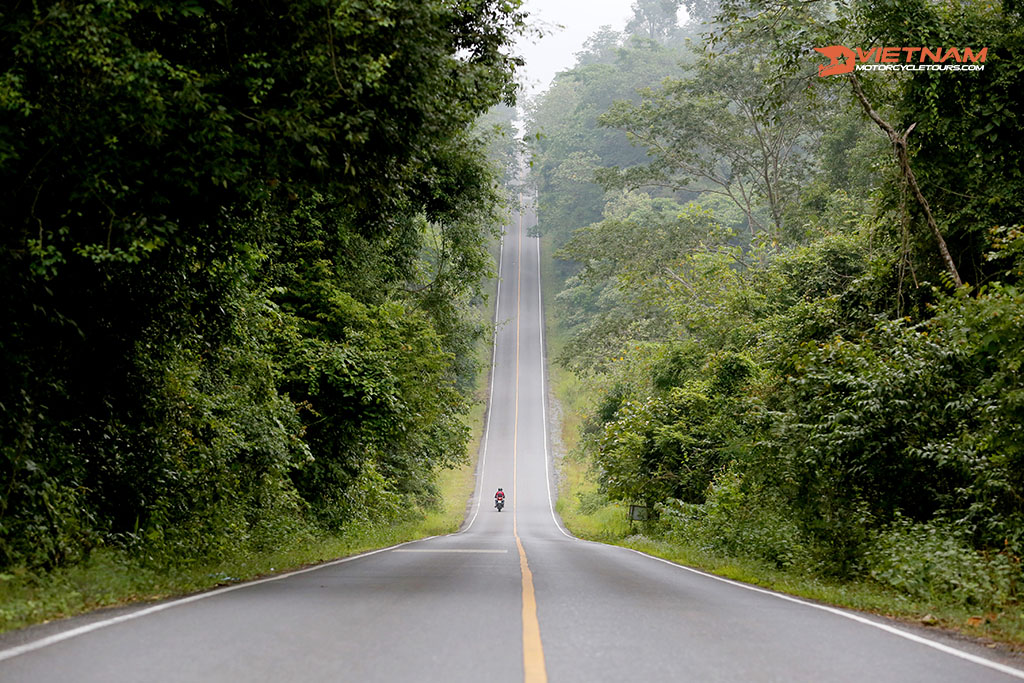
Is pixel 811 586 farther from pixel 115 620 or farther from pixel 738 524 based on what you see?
pixel 115 620

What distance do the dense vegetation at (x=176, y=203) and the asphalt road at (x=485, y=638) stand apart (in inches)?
108

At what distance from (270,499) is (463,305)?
14476 mm

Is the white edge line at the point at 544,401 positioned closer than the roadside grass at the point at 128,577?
No

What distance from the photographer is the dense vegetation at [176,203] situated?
8289 mm

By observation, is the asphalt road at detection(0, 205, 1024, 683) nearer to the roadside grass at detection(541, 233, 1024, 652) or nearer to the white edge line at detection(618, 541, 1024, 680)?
the white edge line at detection(618, 541, 1024, 680)

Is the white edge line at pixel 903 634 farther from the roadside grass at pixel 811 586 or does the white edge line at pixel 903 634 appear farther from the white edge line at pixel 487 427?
the white edge line at pixel 487 427

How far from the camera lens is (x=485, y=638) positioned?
21.1 feet

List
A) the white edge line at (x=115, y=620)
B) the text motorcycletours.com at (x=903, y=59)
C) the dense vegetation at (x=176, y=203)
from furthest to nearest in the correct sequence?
the text motorcycletours.com at (x=903, y=59), the dense vegetation at (x=176, y=203), the white edge line at (x=115, y=620)

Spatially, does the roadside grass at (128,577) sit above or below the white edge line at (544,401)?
below

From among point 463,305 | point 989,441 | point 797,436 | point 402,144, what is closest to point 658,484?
point 463,305

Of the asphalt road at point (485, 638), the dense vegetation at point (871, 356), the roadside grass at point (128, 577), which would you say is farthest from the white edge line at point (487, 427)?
the asphalt road at point (485, 638)

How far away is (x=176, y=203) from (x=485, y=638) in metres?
6.22

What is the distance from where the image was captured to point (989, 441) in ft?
35.8

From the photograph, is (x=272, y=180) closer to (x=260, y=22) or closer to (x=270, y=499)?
(x=260, y=22)
